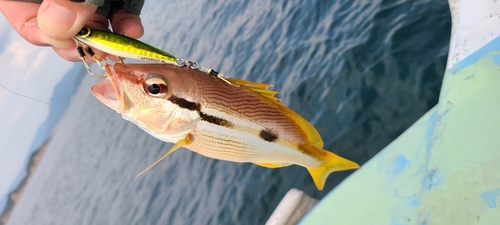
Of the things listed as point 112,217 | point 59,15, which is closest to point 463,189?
point 59,15

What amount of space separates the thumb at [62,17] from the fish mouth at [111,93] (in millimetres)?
231

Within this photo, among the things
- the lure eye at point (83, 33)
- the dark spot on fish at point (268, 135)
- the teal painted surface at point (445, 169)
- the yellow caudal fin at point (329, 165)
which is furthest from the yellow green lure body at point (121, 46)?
the teal painted surface at point (445, 169)

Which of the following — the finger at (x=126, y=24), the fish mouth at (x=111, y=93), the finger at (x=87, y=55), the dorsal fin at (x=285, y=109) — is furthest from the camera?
the finger at (x=126, y=24)

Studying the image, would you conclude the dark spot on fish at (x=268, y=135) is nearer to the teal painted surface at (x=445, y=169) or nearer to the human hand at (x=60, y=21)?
the human hand at (x=60, y=21)

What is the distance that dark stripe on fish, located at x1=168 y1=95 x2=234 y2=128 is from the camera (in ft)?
4.36

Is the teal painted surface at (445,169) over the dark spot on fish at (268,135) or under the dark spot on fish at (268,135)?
under

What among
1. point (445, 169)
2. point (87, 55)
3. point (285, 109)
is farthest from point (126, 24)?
point (445, 169)

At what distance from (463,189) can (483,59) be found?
34.3 inches

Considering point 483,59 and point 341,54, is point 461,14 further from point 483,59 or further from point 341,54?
point 341,54

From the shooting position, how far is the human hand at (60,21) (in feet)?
4.38

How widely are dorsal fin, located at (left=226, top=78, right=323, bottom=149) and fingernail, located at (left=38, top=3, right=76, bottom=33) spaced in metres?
0.65

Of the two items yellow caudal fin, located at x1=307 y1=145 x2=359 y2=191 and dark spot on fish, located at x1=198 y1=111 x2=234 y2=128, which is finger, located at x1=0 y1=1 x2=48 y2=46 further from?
yellow caudal fin, located at x1=307 y1=145 x2=359 y2=191

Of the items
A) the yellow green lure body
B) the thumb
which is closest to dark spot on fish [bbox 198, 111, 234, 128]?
the yellow green lure body

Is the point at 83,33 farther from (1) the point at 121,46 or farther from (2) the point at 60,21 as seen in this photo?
(1) the point at 121,46
